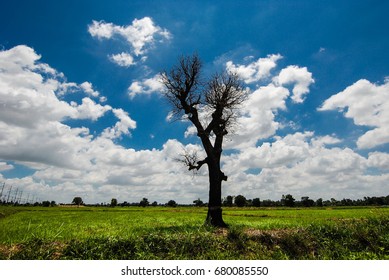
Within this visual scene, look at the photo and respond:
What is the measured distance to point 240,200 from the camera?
520 feet

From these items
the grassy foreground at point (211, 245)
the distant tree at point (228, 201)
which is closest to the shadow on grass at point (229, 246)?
the grassy foreground at point (211, 245)

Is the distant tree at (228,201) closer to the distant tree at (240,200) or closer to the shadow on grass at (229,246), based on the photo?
the distant tree at (240,200)

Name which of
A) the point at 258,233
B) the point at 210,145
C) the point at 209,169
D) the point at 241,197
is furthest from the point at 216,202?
the point at 241,197

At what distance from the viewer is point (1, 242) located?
11414 mm

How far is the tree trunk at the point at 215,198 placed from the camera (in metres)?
19.3

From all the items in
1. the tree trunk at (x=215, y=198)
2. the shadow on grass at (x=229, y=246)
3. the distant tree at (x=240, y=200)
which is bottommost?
the shadow on grass at (x=229, y=246)

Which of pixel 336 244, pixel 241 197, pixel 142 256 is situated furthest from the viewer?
pixel 241 197

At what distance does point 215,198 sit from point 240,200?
14343 centimetres

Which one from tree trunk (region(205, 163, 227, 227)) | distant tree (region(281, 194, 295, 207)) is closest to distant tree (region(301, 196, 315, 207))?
distant tree (region(281, 194, 295, 207))

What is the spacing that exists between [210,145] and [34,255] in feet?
45.0

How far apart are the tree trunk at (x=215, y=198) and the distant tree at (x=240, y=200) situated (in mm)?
142855

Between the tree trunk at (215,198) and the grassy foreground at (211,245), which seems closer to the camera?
the grassy foreground at (211,245)

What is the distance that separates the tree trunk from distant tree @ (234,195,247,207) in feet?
469
